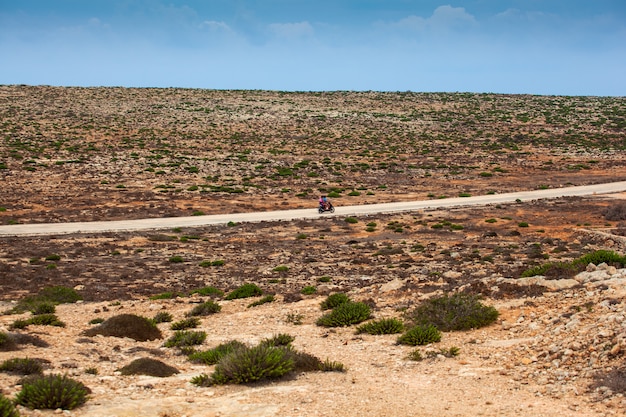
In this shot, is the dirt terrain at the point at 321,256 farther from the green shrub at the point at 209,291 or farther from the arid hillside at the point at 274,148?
the green shrub at the point at 209,291

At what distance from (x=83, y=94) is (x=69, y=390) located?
369 ft

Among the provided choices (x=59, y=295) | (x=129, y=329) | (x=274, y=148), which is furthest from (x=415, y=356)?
(x=274, y=148)

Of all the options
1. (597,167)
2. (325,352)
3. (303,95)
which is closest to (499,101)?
(303,95)

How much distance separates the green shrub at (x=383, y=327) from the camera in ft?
47.1

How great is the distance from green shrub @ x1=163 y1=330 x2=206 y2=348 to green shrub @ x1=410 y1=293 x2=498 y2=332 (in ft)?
17.0

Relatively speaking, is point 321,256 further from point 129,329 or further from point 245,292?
point 129,329

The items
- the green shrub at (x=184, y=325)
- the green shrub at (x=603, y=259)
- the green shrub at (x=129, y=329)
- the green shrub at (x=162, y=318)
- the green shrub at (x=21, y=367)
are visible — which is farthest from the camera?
the green shrub at (x=603, y=259)

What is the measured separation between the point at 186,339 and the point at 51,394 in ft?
16.2

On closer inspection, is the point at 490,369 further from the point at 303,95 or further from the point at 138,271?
the point at 303,95

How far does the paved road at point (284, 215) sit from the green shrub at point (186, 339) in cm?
2278

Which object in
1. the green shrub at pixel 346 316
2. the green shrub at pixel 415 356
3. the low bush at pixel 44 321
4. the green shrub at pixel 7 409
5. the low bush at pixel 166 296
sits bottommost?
the low bush at pixel 166 296

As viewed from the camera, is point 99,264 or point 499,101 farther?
point 499,101

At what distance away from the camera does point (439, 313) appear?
1442 cm

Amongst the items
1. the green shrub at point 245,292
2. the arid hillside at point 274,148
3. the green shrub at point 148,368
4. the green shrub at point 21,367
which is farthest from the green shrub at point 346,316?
the arid hillside at point 274,148
